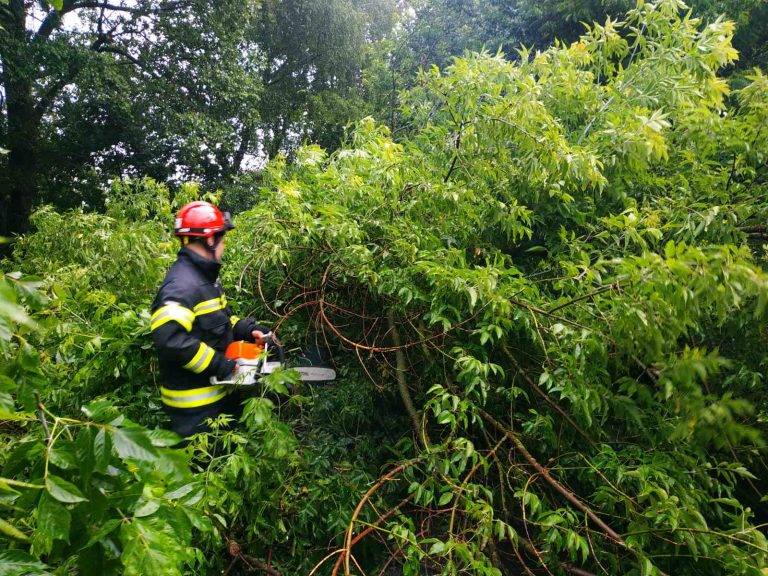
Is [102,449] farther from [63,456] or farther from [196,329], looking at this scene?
[196,329]

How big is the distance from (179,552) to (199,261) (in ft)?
5.66

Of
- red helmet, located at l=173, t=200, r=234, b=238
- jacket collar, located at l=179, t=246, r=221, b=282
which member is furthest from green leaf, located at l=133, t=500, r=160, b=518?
red helmet, located at l=173, t=200, r=234, b=238

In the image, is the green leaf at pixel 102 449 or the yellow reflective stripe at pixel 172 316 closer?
the green leaf at pixel 102 449

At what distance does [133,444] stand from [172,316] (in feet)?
4.63

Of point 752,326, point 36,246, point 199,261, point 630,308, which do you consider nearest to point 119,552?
Result: point 630,308

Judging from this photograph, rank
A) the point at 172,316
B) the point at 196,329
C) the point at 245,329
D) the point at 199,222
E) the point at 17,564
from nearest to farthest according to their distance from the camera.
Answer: the point at 17,564, the point at 172,316, the point at 196,329, the point at 199,222, the point at 245,329

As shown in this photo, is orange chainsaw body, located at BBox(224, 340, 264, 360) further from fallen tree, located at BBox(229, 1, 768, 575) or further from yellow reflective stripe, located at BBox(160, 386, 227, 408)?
fallen tree, located at BBox(229, 1, 768, 575)

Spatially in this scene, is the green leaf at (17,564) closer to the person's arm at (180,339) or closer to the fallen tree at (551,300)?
the fallen tree at (551,300)

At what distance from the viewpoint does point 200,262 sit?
2.47m

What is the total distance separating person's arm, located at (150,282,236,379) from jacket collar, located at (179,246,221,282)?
19 cm

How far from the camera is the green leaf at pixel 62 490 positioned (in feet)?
2.70

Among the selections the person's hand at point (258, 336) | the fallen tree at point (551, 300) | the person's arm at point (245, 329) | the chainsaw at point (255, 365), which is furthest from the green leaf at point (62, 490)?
the person's arm at point (245, 329)

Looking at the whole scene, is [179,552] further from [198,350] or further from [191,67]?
[191,67]

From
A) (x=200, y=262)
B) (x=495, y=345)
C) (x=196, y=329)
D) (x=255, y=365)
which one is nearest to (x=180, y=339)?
(x=196, y=329)
